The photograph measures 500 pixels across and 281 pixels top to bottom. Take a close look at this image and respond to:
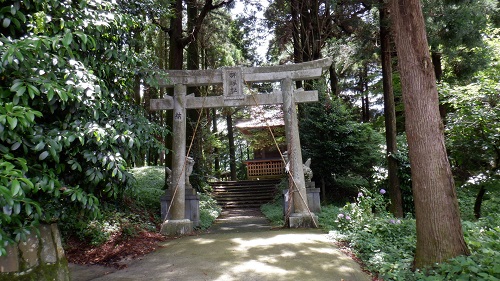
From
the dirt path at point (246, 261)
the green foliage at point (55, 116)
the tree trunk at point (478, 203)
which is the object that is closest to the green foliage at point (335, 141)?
the tree trunk at point (478, 203)

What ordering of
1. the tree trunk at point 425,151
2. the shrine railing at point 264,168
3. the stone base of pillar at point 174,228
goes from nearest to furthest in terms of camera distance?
the tree trunk at point 425,151, the stone base of pillar at point 174,228, the shrine railing at point 264,168

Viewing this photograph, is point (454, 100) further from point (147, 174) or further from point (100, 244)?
point (147, 174)

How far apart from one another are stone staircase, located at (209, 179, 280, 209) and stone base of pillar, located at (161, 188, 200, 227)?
6759 mm

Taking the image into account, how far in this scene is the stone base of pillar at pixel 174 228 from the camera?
7398 millimetres

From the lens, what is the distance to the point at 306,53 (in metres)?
13.5

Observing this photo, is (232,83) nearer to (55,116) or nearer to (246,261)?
(246,261)

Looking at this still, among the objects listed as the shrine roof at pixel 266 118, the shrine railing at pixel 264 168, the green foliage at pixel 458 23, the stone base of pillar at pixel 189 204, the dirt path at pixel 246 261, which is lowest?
the dirt path at pixel 246 261

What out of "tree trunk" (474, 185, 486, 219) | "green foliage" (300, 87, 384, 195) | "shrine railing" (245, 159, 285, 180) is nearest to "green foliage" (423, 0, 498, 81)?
"green foliage" (300, 87, 384, 195)

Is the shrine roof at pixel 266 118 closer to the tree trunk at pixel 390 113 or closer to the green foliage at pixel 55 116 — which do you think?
the tree trunk at pixel 390 113

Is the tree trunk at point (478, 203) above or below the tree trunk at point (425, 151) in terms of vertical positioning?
below

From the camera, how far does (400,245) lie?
5207mm

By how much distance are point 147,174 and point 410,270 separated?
1284 cm

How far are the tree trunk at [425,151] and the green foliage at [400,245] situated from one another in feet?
0.77

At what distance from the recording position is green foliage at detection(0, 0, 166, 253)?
2332mm
